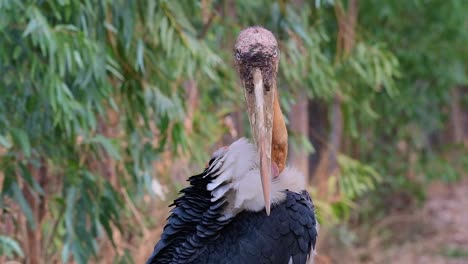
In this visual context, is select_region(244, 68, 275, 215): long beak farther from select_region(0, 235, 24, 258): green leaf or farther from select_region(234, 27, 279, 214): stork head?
select_region(0, 235, 24, 258): green leaf

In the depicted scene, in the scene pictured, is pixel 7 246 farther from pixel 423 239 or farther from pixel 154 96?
pixel 423 239

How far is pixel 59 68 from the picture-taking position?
449 cm

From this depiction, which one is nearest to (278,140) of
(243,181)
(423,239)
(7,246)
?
(243,181)

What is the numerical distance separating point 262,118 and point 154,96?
1.73 metres

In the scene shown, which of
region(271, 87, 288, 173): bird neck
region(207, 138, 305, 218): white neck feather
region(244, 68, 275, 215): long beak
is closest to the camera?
region(244, 68, 275, 215): long beak

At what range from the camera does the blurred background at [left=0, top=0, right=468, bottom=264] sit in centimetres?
466

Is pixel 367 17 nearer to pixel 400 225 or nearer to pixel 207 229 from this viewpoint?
pixel 400 225

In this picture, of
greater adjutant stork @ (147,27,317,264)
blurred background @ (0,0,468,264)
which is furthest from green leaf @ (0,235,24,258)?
greater adjutant stork @ (147,27,317,264)

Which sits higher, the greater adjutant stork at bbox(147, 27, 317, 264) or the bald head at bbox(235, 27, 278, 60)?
the bald head at bbox(235, 27, 278, 60)

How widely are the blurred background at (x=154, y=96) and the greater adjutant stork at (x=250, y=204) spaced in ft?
3.32

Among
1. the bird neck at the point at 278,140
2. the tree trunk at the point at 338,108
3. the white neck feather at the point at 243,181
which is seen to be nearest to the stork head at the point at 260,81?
the white neck feather at the point at 243,181

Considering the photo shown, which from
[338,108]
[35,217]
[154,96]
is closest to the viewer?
[154,96]

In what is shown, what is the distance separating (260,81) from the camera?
3699mm

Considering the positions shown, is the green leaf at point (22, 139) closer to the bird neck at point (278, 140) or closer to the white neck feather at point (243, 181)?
the white neck feather at point (243, 181)
